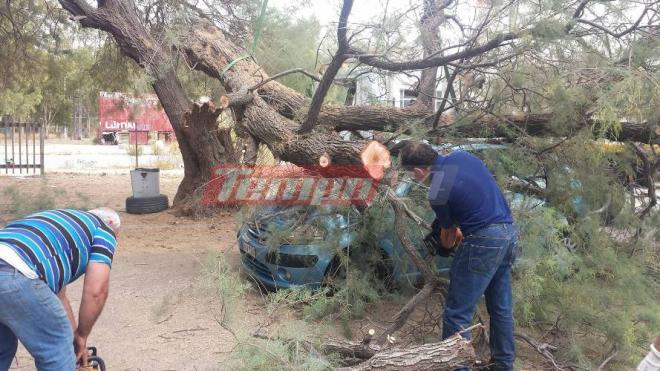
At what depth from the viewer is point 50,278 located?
2.25m

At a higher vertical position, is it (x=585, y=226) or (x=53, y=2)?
(x=53, y=2)

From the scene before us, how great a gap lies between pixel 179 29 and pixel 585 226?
19.9 feet

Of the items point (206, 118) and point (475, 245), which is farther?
point (206, 118)

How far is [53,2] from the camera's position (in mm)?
10547

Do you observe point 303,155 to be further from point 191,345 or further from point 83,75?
point 83,75

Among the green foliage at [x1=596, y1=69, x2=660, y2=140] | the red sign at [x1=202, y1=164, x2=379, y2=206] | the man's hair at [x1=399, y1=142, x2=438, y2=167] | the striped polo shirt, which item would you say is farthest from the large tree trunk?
the striped polo shirt

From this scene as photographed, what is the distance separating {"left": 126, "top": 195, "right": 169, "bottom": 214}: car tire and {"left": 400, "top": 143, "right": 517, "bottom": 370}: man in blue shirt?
701 centimetres

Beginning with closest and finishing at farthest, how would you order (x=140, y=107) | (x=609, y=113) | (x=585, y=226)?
(x=609, y=113) < (x=585, y=226) < (x=140, y=107)

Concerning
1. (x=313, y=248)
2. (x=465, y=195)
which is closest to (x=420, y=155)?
(x=465, y=195)

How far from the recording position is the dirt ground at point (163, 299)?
3.68m

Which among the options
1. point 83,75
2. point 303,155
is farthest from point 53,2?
point 303,155

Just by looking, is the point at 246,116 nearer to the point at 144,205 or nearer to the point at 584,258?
the point at 584,258

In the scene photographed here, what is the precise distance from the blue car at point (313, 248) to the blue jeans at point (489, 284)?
2.82 feet

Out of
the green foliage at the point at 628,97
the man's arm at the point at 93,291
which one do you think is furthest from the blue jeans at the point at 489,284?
the man's arm at the point at 93,291
